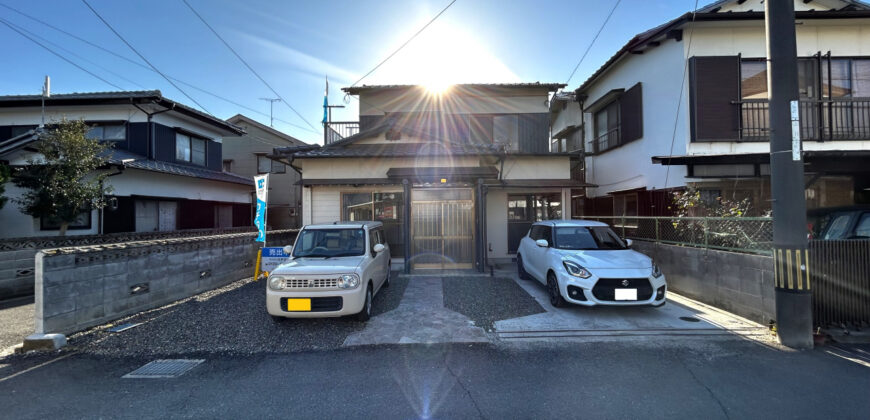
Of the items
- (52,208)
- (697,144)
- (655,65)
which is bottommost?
(52,208)

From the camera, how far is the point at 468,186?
890 cm

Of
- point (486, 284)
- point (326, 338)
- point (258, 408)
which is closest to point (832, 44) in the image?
point (486, 284)

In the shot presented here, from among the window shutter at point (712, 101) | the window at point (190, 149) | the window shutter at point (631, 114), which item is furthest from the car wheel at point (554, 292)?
the window at point (190, 149)

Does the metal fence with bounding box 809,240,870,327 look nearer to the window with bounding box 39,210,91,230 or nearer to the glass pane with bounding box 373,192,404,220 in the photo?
the glass pane with bounding box 373,192,404,220

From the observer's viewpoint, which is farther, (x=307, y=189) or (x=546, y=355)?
(x=307, y=189)

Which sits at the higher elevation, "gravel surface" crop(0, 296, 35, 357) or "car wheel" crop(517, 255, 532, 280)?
"car wheel" crop(517, 255, 532, 280)

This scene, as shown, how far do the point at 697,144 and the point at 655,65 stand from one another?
2834 mm

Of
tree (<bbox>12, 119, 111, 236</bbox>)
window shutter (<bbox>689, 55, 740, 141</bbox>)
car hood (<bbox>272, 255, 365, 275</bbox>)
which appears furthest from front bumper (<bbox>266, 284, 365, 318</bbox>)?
window shutter (<bbox>689, 55, 740, 141</bbox>)

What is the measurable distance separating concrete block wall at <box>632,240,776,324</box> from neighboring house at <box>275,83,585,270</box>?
3.75m

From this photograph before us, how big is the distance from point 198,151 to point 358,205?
9567 millimetres

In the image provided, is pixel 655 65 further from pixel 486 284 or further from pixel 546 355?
pixel 546 355

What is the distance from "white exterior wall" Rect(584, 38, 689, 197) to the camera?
8.73 metres

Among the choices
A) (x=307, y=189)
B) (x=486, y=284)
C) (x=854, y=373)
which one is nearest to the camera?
(x=854, y=373)

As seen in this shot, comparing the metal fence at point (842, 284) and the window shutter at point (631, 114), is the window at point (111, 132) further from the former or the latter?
the metal fence at point (842, 284)
